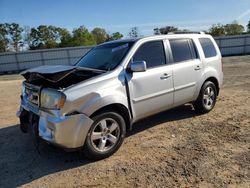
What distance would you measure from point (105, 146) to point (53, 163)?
0.89 metres

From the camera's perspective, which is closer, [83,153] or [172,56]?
[83,153]

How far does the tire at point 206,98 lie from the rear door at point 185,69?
323mm

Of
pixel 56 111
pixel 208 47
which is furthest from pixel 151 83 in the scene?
pixel 208 47

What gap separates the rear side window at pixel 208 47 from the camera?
234 inches

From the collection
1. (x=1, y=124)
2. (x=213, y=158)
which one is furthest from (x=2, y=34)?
(x=213, y=158)

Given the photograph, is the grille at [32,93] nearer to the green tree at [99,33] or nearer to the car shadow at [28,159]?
the car shadow at [28,159]

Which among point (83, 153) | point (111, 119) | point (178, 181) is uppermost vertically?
point (111, 119)

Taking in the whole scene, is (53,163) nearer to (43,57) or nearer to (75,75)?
(75,75)

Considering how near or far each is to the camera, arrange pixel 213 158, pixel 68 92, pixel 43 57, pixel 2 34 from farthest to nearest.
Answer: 1. pixel 2 34
2. pixel 43 57
3. pixel 213 158
4. pixel 68 92

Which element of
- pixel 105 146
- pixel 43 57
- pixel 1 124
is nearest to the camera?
pixel 105 146

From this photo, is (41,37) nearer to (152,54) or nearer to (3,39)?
(3,39)

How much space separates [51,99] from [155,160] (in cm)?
187

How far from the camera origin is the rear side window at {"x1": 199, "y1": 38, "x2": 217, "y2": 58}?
593cm

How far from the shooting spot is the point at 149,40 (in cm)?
488
